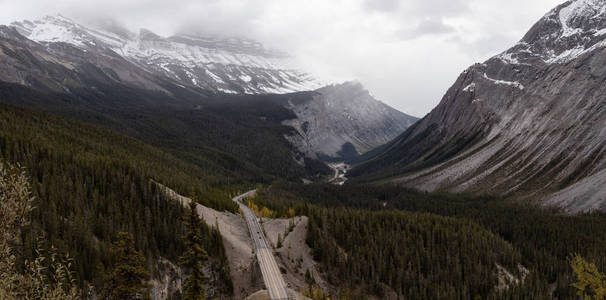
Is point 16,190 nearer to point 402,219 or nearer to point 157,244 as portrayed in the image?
point 157,244

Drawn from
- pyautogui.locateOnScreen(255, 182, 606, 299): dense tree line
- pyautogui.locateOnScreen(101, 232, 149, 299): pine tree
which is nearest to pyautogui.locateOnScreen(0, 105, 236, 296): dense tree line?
pyautogui.locateOnScreen(101, 232, 149, 299): pine tree

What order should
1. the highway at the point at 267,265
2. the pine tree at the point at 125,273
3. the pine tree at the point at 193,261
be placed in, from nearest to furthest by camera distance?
the pine tree at the point at 125,273 → the pine tree at the point at 193,261 → the highway at the point at 267,265

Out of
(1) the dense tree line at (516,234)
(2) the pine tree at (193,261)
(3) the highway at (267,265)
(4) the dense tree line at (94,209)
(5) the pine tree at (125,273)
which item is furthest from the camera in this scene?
(1) the dense tree line at (516,234)

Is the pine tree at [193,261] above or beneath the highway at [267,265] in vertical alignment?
above

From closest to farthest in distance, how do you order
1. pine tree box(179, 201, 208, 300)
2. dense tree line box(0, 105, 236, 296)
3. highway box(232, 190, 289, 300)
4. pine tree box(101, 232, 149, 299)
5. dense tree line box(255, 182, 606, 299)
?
pine tree box(101, 232, 149, 299) < pine tree box(179, 201, 208, 300) < dense tree line box(0, 105, 236, 296) < highway box(232, 190, 289, 300) < dense tree line box(255, 182, 606, 299)

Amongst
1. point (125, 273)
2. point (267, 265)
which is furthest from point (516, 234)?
point (125, 273)

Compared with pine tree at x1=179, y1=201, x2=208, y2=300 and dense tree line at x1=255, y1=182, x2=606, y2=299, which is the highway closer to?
dense tree line at x1=255, y1=182, x2=606, y2=299

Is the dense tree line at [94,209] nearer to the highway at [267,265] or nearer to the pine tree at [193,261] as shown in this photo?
the highway at [267,265]

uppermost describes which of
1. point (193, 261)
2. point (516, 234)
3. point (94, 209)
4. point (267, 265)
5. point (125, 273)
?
point (516, 234)

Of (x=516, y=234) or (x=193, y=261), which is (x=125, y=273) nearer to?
(x=193, y=261)

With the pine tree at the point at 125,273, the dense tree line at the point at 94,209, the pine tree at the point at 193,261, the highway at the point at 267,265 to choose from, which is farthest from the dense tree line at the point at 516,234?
the pine tree at the point at 125,273

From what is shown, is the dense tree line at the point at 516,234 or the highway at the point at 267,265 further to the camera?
the dense tree line at the point at 516,234
